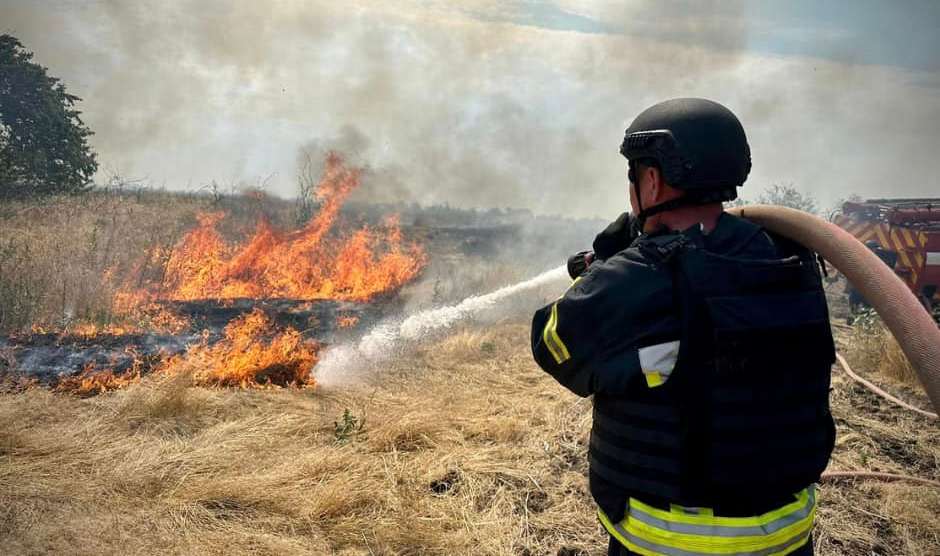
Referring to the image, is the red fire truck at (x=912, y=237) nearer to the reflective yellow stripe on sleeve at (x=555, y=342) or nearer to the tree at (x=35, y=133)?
the reflective yellow stripe on sleeve at (x=555, y=342)

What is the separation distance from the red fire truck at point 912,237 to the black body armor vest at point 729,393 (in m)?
10.1

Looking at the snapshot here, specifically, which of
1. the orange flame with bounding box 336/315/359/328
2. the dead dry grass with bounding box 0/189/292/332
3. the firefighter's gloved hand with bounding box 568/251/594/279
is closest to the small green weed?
the firefighter's gloved hand with bounding box 568/251/594/279

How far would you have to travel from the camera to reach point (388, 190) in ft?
57.9

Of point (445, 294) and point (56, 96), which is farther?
point (56, 96)

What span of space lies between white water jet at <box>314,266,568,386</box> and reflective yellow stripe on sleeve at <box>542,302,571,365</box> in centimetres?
508

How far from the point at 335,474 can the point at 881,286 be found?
345cm

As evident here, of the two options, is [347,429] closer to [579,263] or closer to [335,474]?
[335,474]

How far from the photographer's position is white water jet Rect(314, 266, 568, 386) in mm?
6695

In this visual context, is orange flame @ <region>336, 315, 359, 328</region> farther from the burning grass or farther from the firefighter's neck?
the firefighter's neck

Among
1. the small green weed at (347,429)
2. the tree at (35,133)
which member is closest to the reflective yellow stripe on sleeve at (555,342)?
the small green weed at (347,429)

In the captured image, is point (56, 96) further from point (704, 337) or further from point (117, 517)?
point (704, 337)

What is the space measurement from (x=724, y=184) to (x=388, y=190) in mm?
16409

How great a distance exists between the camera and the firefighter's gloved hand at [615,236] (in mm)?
1974

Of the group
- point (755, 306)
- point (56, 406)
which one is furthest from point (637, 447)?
point (56, 406)
